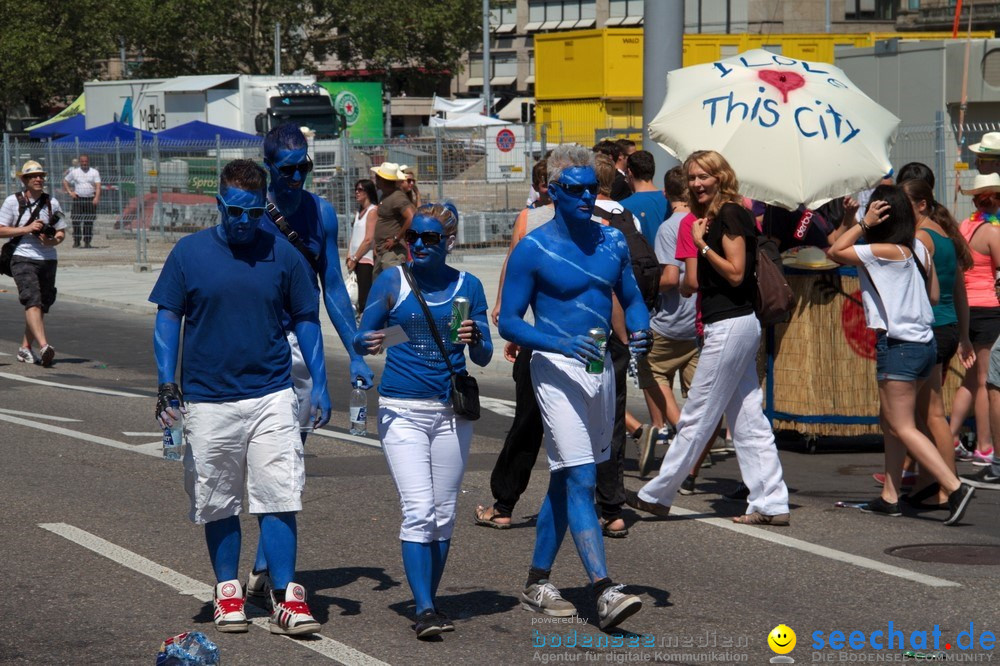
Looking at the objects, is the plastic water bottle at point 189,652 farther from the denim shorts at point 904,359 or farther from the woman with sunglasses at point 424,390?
the denim shorts at point 904,359

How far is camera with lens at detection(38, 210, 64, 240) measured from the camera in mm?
13945

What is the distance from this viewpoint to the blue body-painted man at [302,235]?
6.28 m

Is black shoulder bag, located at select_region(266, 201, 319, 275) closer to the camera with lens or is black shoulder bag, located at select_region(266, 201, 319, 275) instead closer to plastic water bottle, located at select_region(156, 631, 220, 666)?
plastic water bottle, located at select_region(156, 631, 220, 666)

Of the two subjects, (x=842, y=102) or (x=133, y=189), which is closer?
(x=842, y=102)

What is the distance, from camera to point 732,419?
7887 mm

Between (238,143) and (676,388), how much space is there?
1655 centimetres

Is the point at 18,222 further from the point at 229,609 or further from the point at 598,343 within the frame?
the point at 598,343

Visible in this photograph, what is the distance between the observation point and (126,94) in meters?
41.5

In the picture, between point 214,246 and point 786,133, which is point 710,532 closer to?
point 786,133

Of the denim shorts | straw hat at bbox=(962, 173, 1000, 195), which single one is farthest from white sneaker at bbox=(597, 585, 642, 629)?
straw hat at bbox=(962, 173, 1000, 195)

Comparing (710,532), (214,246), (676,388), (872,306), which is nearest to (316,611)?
(214,246)

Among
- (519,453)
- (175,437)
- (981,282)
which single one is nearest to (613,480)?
(519,453)

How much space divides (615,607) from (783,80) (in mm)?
4602

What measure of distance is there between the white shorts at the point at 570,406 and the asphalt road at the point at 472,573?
70 cm
